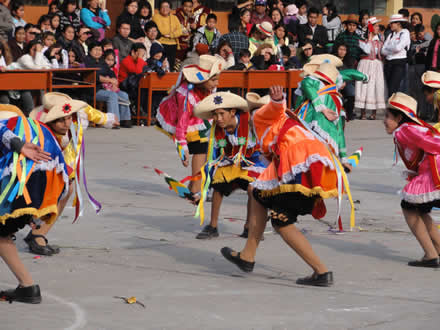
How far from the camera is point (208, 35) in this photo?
18.9 m

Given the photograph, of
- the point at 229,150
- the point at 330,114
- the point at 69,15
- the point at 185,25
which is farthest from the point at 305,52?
the point at 229,150

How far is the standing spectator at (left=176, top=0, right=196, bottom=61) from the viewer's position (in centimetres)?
1908

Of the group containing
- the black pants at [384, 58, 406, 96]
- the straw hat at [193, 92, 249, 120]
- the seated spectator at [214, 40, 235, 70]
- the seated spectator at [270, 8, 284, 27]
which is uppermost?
the seated spectator at [270, 8, 284, 27]

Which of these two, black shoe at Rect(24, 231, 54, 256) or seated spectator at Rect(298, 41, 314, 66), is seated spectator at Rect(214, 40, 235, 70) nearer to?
seated spectator at Rect(298, 41, 314, 66)

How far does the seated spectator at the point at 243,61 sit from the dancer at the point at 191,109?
7984mm

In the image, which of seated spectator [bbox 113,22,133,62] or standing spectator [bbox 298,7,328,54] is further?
standing spectator [bbox 298,7,328,54]

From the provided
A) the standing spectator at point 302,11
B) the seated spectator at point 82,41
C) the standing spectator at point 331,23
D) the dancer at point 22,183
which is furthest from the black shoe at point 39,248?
the standing spectator at point 331,23

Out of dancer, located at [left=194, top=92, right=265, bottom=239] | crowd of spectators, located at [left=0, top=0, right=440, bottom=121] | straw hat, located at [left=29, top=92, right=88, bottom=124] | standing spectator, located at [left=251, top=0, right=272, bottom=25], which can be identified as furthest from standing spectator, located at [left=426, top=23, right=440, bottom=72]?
straw hat, located at [left=29, top=92, right=88, bottom=124]

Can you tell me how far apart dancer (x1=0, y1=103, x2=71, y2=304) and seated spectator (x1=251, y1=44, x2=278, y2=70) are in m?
12.4

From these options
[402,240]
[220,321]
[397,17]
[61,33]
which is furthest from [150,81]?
[220,321]

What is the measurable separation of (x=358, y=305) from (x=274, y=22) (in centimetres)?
1461

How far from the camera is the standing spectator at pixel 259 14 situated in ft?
65.6

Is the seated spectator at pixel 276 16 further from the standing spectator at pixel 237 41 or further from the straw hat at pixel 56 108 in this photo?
the straw hat at pixel 56 108

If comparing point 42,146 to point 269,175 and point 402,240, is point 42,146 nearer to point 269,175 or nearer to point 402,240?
point 269,175
